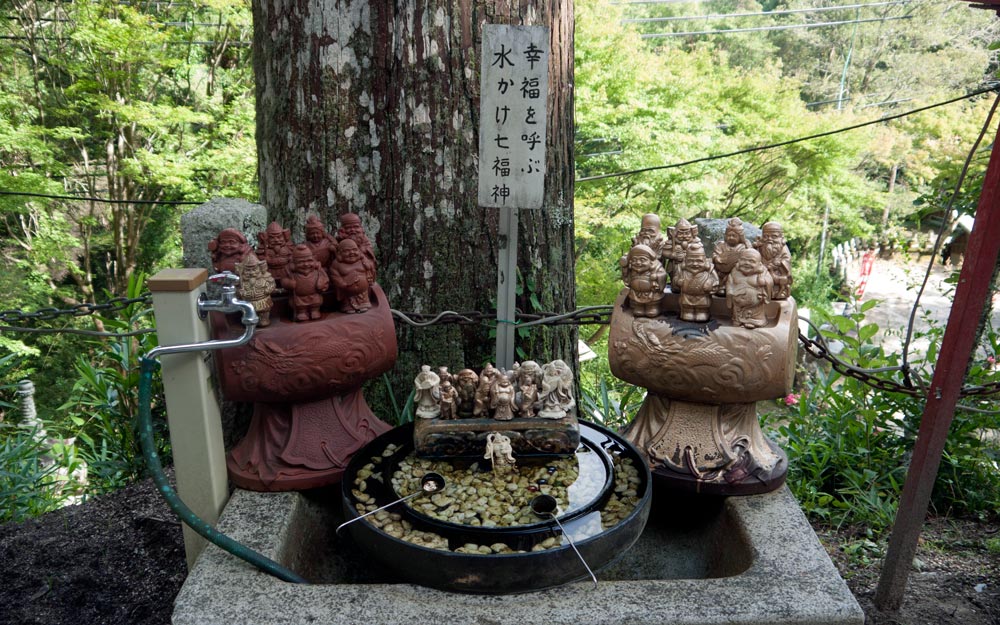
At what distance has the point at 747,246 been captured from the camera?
2229mm

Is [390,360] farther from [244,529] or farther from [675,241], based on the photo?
[675,241]

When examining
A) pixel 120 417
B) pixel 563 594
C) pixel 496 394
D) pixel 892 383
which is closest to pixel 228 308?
pixel 496 394

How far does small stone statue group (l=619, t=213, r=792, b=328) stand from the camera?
2.06 m

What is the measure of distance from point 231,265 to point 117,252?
992 centimetres

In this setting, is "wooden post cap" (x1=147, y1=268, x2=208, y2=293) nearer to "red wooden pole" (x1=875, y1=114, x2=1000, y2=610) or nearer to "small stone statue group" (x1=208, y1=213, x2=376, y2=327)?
"small stone statue group" (x1=208, y1=213, x2=376, y2=327)

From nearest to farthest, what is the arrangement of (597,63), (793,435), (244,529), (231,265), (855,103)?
(244,529) < (231,265) < (793,435) < (597,63) < (855,103)

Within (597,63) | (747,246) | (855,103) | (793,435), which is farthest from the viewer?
(855,103)

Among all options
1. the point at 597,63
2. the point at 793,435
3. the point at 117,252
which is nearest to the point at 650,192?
the point at 597,63

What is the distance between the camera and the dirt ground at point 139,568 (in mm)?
2229

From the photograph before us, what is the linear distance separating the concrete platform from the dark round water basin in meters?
0.06

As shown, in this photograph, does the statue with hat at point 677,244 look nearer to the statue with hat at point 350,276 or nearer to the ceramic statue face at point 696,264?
the ceramic statue face at point 696,264

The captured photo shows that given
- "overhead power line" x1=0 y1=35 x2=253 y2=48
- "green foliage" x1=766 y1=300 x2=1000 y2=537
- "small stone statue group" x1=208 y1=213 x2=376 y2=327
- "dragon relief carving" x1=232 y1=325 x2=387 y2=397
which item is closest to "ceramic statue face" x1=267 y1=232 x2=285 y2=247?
"small stone statue group" x1=208 y1=213 x2=376 y2=327

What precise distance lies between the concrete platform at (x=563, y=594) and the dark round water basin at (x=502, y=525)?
2.3 inches

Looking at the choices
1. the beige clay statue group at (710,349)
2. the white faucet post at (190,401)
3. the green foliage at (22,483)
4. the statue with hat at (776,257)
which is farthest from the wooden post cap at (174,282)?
the green foliage at (22,483)
